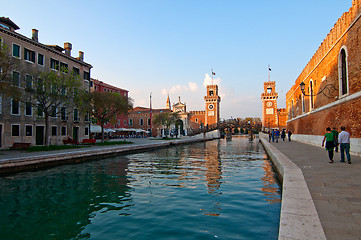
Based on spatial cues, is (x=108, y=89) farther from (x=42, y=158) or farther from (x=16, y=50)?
(x=42, y=158)

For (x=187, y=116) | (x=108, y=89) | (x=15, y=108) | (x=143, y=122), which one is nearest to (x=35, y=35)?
(x=15, y=108)

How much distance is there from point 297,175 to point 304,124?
72.5ft

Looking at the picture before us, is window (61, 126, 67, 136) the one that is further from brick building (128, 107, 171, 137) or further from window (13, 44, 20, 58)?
brick building (128, 107, 171, 137)

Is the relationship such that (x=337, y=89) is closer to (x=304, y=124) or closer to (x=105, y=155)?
(x=304, y=124)

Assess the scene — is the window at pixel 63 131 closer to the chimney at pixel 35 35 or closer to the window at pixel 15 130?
the window at pixel 15 130

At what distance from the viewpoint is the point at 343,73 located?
51.0ft

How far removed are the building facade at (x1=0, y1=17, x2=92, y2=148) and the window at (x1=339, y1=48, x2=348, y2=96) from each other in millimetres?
20539

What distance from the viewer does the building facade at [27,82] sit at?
70.9ft

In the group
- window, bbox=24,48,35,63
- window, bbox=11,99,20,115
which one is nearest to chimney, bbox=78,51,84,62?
window, bbox=24,48,35,63

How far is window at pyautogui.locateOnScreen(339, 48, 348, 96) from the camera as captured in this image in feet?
49.9

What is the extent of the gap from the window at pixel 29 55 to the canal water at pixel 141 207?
54.2 ft

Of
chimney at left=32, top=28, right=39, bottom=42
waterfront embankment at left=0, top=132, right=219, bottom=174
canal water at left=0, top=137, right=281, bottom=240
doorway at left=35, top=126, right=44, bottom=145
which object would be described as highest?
chimney at left=32, top=28, right=39, bottom=42

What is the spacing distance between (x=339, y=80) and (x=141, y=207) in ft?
47.9

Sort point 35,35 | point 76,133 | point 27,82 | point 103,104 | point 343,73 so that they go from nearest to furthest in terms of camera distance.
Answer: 1. point 343,73
2. point 27,82
3. point 35,35
4. point 103,104
5. point 76,133
